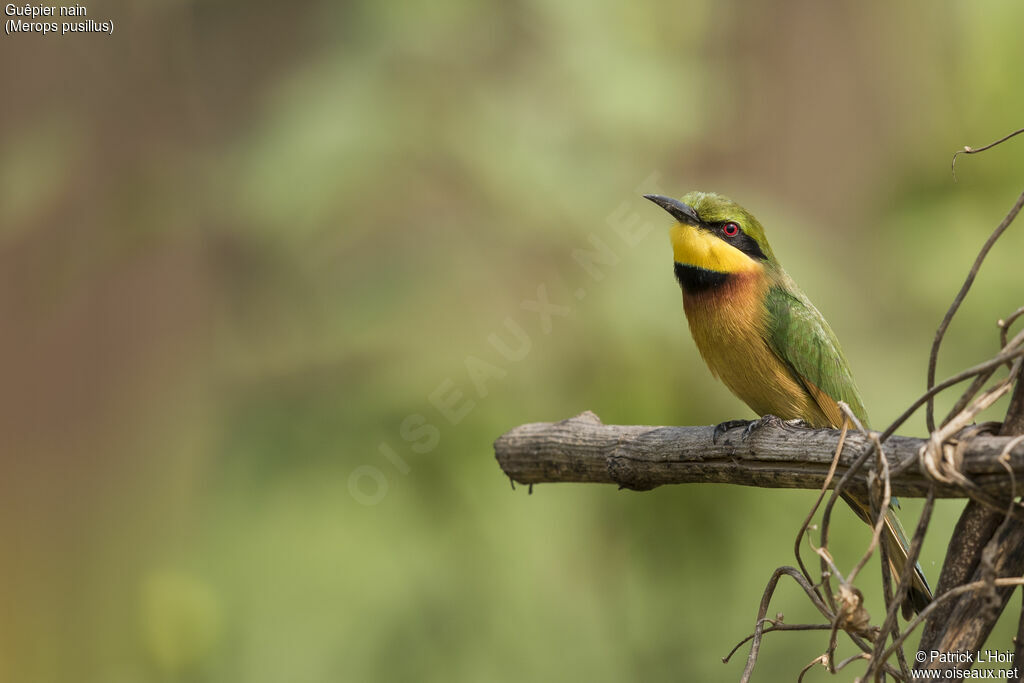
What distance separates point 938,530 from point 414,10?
5.90 ft

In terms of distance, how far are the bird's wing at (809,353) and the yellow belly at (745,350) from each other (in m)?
0.02

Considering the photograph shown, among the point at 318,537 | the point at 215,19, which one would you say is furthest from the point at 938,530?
the point at 215,19

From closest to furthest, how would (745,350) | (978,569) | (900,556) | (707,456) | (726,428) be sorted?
(978,569) → (707,456) → (726,428) → (900,556) → (745,350)

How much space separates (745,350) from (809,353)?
0.15 m

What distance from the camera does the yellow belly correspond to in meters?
2.23

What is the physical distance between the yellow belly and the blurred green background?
0.31 ft

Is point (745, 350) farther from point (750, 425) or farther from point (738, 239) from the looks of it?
point (750, 425)

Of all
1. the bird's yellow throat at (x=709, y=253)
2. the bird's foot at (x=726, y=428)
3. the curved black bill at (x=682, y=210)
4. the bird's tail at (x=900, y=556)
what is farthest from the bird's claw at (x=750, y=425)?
the curved black bill at (x=682, y=210)

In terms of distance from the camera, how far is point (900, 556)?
74.2 inches

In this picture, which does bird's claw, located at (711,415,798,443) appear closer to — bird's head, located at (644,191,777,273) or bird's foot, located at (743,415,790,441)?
bird's foot, located at (743,415,790,441)

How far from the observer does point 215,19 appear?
2.84 meters

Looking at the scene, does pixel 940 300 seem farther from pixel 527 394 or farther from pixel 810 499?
pixel 527 394

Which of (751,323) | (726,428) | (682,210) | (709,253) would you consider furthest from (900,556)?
(682,210)

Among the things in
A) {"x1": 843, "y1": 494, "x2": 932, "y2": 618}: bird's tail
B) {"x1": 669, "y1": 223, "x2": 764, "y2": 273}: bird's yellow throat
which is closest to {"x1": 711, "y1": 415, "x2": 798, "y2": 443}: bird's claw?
{"x1": 843, "y1": 494, "x2": 932, "y2": 618}: bird's tail
